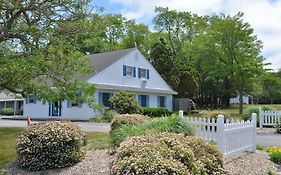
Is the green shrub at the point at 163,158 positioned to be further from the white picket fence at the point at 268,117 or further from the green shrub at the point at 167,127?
the white picket fence at the point at 268,117

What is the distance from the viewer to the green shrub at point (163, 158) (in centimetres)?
544

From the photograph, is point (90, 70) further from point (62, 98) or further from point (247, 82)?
point (247, 82)

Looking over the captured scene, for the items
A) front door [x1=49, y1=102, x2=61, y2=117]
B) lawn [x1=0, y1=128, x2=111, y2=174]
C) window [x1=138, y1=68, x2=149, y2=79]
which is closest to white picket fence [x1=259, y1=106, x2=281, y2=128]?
lawn [x1=0, y1=128, x2=111, y2=174]

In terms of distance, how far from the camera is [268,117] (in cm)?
2084

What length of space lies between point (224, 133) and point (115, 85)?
2282cm

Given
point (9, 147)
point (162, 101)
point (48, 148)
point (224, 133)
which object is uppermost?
point (162, 101)

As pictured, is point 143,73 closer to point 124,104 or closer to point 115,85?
point 115,85

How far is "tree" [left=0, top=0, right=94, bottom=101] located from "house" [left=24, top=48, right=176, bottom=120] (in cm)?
1574

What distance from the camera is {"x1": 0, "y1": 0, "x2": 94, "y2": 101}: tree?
36.0ft

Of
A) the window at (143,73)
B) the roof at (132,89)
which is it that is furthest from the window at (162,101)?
the window at (143,73)

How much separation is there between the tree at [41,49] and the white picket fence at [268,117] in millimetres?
12324

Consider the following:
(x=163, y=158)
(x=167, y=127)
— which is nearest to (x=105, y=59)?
(x=167, y=127)

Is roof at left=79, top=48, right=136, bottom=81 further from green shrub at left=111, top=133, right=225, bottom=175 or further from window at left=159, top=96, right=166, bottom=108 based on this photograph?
green shrub at left=111, top=133, right=225, bottom=175

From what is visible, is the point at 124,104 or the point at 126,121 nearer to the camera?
the point at 126,121
